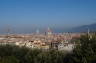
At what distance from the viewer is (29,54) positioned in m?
28.5

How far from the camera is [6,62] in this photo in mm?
27094

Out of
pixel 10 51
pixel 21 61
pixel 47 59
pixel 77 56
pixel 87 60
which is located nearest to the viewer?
pixel 87 60

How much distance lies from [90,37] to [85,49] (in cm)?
227

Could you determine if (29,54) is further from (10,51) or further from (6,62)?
(10,51)

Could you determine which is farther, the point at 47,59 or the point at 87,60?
the point at 47,59

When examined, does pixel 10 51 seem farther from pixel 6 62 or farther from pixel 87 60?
pixel 87 60

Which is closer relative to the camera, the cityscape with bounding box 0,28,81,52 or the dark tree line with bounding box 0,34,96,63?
the dark tree line with bounding box 0,34,96,63

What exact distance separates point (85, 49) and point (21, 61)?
854 centimetres

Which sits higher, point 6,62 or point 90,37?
point 90,37

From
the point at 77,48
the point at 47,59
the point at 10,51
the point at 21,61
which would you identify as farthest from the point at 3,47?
the point at 77,48

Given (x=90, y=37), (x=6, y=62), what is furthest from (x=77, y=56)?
(x=6, y=62)

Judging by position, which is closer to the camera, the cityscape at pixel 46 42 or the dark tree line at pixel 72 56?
the dark tree line at pixel 72 56

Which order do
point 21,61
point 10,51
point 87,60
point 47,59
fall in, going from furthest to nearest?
point 10,51
point 21,61
point 47,59
point 87,60

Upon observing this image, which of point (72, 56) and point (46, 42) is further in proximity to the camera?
point (46, 42)
